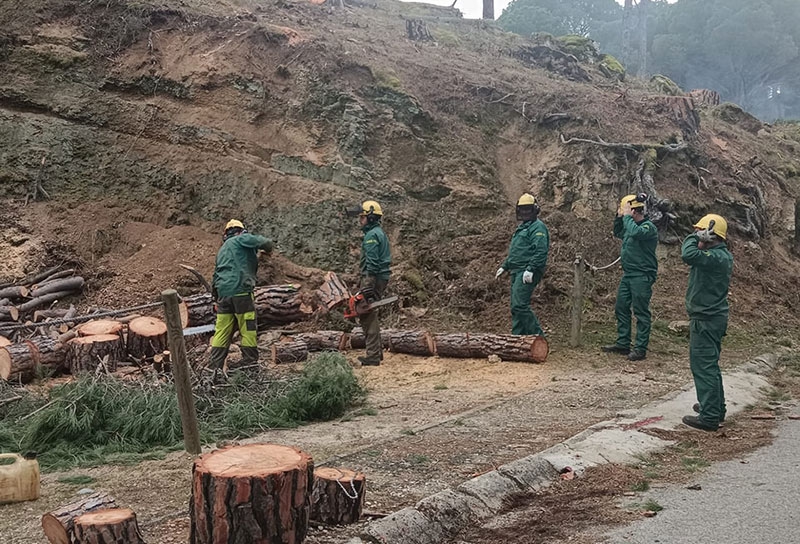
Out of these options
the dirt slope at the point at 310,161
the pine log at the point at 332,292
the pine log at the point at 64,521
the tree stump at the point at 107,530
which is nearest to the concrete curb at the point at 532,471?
the tree stump at the point at 107,530

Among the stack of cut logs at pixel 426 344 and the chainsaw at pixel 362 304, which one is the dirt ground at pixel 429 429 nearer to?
the stack of cut logs at pixel 426 344

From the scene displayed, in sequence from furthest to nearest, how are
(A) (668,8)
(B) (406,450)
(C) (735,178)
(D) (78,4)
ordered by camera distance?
(A) (668,8)
(C) (735,178)
(D) (78,4)
(B) (406,450)

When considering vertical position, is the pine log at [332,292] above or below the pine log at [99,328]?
above

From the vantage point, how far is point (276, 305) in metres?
10.8

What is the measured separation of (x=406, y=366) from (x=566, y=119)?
8.04 m

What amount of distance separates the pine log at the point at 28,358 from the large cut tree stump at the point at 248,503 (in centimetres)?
587

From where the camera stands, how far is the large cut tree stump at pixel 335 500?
3869 mm

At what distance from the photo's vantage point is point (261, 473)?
3.29 m

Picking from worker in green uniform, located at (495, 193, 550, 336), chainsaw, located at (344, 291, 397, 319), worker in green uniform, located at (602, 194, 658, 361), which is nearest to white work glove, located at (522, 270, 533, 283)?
worker in green uniform, located at (495, 193, 550, 336)

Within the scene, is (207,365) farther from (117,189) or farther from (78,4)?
(78,4)

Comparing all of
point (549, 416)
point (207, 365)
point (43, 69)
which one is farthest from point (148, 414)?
point (43, 69)

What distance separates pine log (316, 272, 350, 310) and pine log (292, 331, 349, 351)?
2.48 feet

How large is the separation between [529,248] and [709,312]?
365 centimetres

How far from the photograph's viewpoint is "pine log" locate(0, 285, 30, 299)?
34.1ft
